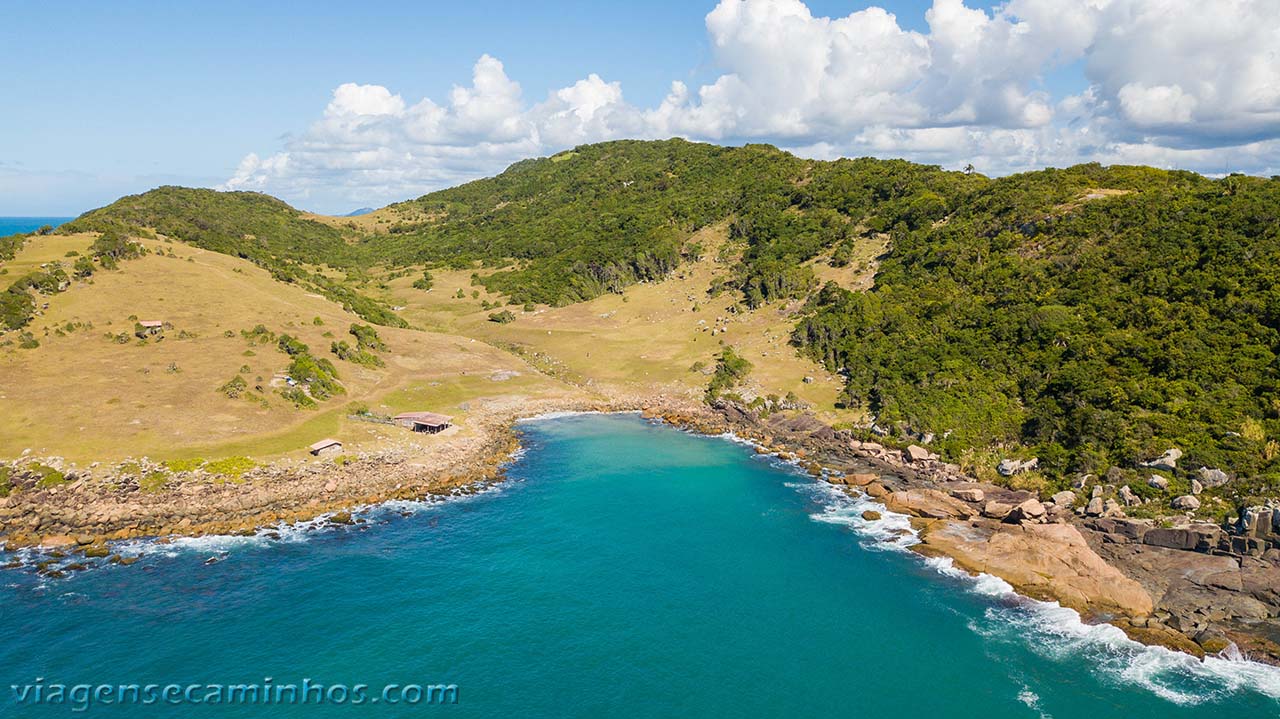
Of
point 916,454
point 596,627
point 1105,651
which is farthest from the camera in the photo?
point 916,454

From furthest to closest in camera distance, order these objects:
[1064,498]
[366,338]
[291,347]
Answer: [366,338], [291,347], [1064,498]

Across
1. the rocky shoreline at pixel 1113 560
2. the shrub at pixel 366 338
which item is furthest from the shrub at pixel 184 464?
the rocky shoreline at pixel 1113 560

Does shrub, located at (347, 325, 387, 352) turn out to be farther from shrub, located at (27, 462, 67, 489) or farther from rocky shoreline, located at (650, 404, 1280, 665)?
rocky shoreline, located at (650, 404, 1280, 665)

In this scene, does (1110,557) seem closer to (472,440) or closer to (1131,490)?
(1131,490)

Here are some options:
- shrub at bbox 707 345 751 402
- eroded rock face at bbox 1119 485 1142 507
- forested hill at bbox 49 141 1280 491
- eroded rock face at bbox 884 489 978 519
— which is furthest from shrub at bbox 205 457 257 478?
eroded rock face at bbox 1119 485 1142 507

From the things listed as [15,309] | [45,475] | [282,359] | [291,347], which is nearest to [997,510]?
[45,475]

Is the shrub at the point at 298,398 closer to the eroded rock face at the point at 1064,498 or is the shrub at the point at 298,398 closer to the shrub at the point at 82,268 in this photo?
the shrub at the point at 82,268

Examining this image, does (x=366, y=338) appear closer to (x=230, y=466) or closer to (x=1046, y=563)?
(x=230, y=466)
